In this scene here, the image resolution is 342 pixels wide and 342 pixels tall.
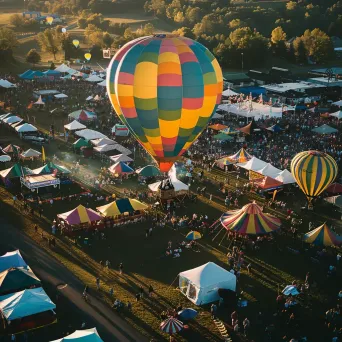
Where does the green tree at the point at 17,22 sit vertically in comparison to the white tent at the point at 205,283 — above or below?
below

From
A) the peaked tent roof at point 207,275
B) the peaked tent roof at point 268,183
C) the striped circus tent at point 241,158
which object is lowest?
the striped circus tent at point 241,158

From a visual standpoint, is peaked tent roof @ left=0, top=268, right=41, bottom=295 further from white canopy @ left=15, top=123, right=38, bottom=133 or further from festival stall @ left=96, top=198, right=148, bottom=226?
white canopy @ left=15, top=123, right=38, bottom=133

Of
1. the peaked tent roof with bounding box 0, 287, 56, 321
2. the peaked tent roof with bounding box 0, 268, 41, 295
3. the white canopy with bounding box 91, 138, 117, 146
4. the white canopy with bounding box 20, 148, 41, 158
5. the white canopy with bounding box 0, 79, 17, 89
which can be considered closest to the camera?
the peaked tent roof with bounding box 0, 287, 56, 321

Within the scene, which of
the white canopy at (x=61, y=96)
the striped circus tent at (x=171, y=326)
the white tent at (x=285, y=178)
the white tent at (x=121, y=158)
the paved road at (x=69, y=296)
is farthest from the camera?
the white canopy at (x=61, y=96)

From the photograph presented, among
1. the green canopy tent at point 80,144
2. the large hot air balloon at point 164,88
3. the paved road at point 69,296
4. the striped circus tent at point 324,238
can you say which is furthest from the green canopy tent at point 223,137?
the paved road at point 69,296

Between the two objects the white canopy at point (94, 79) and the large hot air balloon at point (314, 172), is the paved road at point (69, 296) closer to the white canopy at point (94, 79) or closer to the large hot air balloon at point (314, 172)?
the large hot air balloon at point (314, 172)

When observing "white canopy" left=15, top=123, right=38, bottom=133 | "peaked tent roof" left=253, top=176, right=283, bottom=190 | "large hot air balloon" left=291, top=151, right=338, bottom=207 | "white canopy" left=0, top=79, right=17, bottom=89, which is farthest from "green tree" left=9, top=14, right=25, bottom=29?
"large hot air balloon" left=291, top=151, right=338, bottom=207

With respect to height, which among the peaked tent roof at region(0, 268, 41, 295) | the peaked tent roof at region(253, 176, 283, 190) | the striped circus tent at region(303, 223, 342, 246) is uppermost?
the peaked tent roof at region(0, 268, 41, 295)
